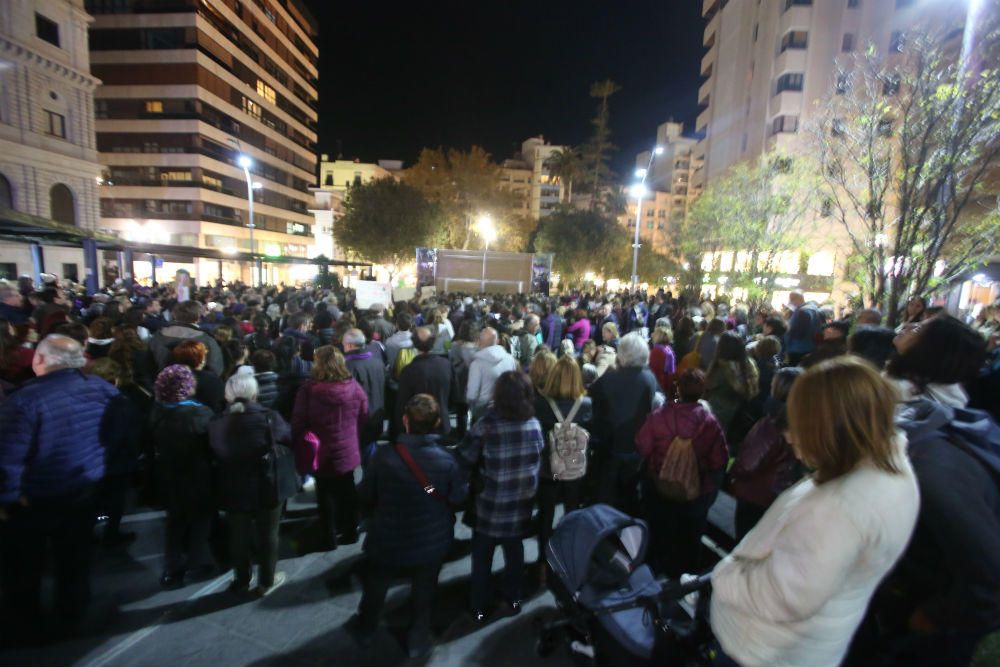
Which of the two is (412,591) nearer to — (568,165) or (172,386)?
(172,386)

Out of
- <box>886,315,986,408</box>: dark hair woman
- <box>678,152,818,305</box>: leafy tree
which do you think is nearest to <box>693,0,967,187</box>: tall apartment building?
<box>678,152,818,305</box>: leafy tree

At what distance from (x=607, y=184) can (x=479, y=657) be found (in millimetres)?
48049

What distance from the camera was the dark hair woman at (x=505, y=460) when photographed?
130 inches

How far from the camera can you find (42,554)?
10.8ft

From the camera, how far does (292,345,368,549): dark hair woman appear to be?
4.14m

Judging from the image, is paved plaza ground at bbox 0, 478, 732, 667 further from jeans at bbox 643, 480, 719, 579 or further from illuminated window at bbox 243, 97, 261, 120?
illuminated window at bbox 243, 97, 261, 120

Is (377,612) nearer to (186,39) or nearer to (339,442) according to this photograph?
(339,442)

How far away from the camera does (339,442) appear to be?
13.8 feet

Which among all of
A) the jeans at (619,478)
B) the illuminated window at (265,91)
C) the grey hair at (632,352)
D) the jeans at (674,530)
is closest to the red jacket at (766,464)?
the jeans at (674,530)

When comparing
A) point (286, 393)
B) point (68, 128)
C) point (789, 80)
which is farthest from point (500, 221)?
point (286, 393)

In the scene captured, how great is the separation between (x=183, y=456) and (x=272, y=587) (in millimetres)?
1247

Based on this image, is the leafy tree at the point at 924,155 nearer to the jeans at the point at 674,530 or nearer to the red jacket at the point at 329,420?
the jeans at the point at 674,530

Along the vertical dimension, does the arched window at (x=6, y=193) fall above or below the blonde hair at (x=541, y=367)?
above

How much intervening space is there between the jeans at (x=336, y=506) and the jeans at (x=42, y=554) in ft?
5.29
